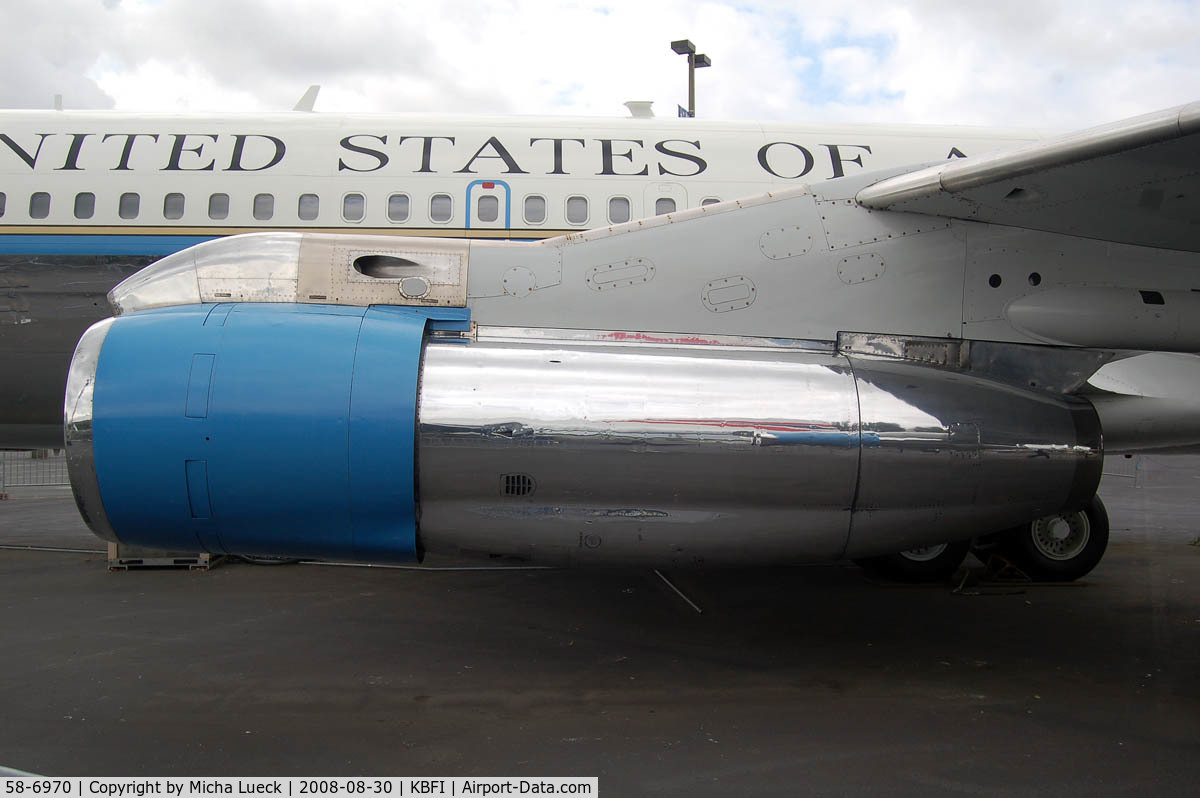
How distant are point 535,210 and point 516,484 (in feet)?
13.4

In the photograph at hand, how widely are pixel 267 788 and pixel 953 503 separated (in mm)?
3384

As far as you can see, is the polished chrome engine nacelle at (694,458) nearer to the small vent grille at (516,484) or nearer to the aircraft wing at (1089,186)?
the small vent grille at (516,484)

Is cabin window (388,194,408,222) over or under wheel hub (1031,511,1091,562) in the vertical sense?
over

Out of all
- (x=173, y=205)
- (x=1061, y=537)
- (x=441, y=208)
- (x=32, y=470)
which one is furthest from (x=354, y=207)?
(x=32, y=470)

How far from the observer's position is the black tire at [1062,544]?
727 cm

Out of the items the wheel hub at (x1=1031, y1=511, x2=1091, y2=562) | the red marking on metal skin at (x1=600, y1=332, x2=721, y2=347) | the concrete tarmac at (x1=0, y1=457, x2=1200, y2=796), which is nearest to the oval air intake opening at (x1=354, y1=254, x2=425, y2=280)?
the red marking on metal skin at (x1=600, y1=332, x2=721, y2=347)

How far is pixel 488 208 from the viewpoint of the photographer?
737 cm

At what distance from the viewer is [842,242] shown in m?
4.79

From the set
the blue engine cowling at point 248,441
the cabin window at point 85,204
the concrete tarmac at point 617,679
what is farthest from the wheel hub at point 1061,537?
the cabin window at point 85,204

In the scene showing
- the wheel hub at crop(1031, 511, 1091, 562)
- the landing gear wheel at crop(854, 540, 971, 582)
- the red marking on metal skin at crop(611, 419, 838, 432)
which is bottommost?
the landing gear wheel at crop(854, 540, 971, 582)

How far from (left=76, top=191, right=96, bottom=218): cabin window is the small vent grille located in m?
5.42

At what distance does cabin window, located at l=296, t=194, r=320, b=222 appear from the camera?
725 centimetres

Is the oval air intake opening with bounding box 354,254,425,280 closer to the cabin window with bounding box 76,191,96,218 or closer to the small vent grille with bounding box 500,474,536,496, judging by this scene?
the small vent grille with bounding box 500,474,536,496

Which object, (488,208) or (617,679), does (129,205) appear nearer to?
(488,208)
